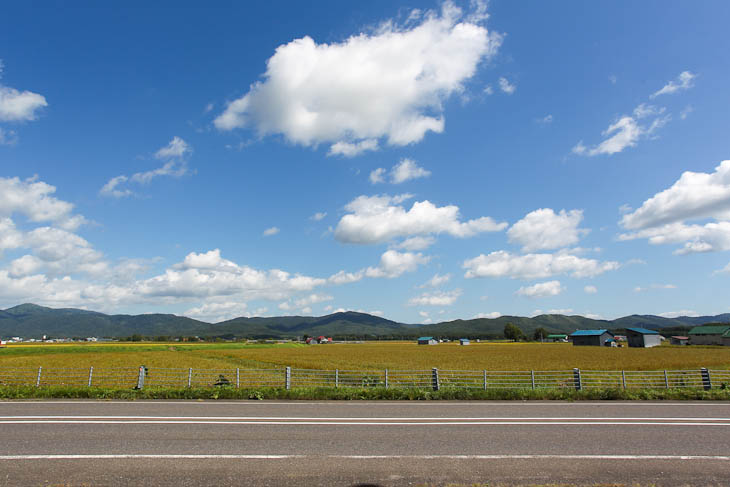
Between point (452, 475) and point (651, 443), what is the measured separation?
5.93 meters

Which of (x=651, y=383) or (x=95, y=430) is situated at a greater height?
(x=95, y=430)

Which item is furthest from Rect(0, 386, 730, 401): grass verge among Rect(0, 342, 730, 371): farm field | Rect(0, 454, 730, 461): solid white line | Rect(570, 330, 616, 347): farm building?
Rect(570, 330, 616, 347): farm building

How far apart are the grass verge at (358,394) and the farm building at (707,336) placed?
12849 centimetres

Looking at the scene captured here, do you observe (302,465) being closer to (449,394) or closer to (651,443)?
(651,443)

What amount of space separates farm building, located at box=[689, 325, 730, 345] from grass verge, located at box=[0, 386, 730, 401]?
128 meters

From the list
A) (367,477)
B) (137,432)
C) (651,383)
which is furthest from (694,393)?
(137,432)

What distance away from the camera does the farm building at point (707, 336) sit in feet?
384

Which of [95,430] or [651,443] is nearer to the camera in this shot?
[651,443]

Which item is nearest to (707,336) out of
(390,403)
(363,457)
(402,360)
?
(402,360)

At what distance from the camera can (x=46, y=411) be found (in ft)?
47.7

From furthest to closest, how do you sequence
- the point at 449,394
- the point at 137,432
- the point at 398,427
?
the point at 449,394 → the point at 398,427 → the point at 137,432

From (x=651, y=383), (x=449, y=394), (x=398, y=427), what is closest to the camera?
(x=398, y=427)

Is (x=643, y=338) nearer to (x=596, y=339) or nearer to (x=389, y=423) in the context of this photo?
(x=596, y=339)

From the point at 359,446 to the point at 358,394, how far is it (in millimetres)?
9399
